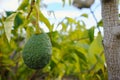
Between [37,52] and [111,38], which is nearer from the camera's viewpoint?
[111,38]

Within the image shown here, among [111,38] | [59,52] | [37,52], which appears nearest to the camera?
[111,38]

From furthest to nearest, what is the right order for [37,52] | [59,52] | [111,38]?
1. [59,52]
2. [37,52]
3. [111,38]

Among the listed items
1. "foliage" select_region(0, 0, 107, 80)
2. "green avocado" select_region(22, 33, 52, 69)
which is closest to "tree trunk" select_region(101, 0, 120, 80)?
"green avocado" select_region(22, 33, 52, 69)

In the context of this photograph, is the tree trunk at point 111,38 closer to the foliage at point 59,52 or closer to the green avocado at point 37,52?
the green avocado at point 37,52

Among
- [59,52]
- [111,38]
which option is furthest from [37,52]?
[59,52]

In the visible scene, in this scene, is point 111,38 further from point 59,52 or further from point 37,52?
point 59,52
